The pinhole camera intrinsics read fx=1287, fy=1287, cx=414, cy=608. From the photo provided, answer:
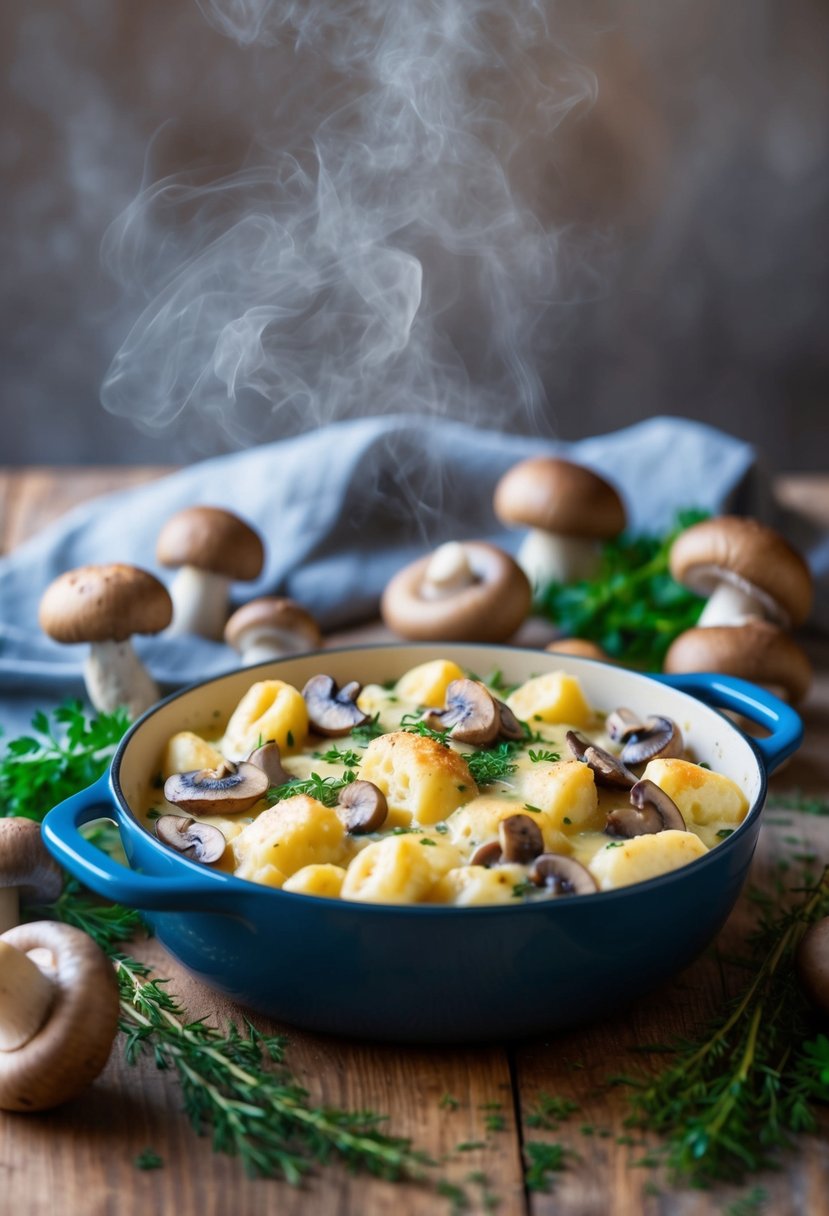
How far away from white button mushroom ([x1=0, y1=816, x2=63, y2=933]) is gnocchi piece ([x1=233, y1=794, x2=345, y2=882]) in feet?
1.24

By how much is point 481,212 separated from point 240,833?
9.28 ft

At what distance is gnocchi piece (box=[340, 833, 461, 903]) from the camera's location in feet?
5.88

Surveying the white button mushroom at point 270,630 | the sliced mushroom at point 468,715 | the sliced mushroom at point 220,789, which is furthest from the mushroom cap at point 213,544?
the sliced mushroom at point 220,789

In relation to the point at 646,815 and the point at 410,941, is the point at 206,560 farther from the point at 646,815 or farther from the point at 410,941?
the point at 410,941

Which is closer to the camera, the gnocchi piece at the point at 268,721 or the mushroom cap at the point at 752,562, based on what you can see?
the gnocchi piece at the point at 268,721

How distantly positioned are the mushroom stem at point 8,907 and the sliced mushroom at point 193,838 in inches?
12.7

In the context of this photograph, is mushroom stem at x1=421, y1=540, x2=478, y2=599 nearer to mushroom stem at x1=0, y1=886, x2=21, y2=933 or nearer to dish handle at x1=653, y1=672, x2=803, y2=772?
dish handle at x1=653, y1=672, x2=803, y2=772

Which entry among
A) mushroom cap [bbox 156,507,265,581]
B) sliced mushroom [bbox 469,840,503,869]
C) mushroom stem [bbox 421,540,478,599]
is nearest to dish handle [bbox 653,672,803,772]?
sliced mushroom [bbox 469,840,503,869]

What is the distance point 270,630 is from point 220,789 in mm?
1216

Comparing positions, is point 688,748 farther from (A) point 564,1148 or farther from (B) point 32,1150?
(B) point 32,1150

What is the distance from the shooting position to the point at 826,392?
777cm

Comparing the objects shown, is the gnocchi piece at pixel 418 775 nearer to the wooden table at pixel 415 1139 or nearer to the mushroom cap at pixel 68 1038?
the wooden table at pixel 415 1139

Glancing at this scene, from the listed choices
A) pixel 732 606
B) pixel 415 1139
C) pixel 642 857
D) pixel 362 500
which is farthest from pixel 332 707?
pixel 362 500

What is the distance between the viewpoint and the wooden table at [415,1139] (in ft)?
5.46
